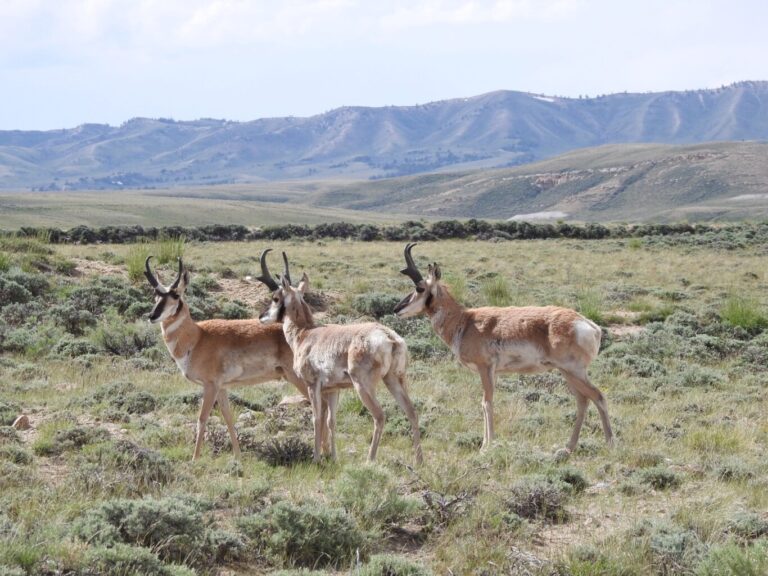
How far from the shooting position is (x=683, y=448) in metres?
9.36

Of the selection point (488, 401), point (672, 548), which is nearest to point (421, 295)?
point (488, 401)

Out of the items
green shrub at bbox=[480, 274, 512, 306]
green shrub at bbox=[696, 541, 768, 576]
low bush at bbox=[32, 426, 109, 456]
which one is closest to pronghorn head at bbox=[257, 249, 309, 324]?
low bush at bbox=[32, 426, 109, 456]

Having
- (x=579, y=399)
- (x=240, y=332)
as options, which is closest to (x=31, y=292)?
Answer: (x=240, y=332)

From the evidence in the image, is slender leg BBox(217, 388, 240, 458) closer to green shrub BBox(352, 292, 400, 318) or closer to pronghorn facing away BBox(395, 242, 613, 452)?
pronghorn facing away BBox(395, 242, 613, 452)

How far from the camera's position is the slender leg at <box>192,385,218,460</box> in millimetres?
8781

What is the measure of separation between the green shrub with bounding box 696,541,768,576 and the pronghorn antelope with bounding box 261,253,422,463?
3.54 m

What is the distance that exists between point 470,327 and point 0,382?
7.29 metres

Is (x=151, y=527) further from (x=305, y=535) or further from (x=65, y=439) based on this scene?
(x=65, y=439)

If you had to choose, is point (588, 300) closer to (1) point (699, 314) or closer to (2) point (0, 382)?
(1) point (699, 314)

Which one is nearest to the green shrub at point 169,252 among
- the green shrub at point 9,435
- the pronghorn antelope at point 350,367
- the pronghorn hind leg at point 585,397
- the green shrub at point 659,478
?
the green shrub at point 9,435

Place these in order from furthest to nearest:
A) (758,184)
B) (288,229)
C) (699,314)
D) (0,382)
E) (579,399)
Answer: (758,184)
(288,229)
(699,314)
(0,382)
(579,399)

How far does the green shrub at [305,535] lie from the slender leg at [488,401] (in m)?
3.25

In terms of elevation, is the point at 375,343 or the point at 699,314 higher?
the point at 375,343

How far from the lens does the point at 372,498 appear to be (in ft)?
21.6
